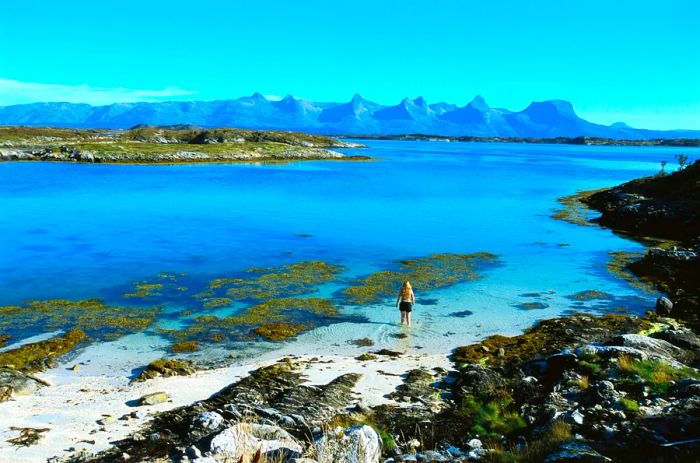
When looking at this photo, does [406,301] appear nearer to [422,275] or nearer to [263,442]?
[422,275]

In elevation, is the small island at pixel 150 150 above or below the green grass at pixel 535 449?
above

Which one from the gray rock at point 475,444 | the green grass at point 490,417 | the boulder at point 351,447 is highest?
the boulder at point 351,447

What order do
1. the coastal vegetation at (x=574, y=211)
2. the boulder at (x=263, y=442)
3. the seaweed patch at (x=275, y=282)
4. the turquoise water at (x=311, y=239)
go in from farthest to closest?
the coastal vegetation at (x=574, y=211)
the seaweed patch at (x=275, y=282)
the turquoise water at (x=311, y=239)
the boulder at (x=263, y=442)

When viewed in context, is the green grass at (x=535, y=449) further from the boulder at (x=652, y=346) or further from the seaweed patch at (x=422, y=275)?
the seaweed patch at (x=422, y=275)

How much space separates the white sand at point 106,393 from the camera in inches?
396

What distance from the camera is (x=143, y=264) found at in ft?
82.2

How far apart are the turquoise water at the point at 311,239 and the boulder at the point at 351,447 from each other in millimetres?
7281

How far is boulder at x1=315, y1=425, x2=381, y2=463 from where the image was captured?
7.08 meters

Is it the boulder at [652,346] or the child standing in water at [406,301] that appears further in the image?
the child standing in water at [406,301]

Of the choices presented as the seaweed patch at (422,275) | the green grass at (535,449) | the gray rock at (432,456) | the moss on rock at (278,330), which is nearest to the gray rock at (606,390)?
the green grass at (535,449)

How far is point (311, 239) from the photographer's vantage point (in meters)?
32.5

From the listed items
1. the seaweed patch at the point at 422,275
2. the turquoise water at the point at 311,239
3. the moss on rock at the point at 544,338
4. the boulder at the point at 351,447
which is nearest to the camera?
the boulder at the point at 351,447

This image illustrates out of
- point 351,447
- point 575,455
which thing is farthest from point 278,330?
point 575,455

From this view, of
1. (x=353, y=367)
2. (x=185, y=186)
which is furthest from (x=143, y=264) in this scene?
(x=185, y=186)
